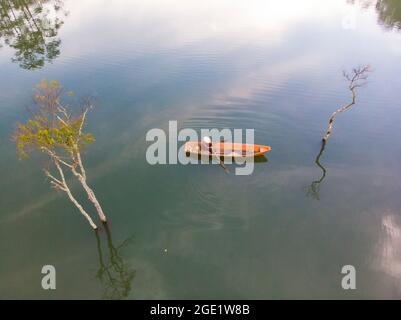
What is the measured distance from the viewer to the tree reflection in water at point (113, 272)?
21688 mm

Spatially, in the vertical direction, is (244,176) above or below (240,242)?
above

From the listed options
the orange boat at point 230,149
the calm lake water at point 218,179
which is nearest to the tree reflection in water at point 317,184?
the calm lake water at point 218,179

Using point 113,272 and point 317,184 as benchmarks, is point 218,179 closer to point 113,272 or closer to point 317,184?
point 317,184

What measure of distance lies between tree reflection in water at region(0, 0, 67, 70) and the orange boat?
30.2 meters

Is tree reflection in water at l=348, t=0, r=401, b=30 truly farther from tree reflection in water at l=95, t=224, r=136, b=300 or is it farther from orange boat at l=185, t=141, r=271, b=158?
tree reflection in water at l=95, t=224, r=136, b=300

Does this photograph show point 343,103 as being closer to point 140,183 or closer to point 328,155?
point 328,155

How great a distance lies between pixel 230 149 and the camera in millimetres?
29922

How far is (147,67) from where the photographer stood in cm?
4478

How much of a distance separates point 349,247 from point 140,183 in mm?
17352

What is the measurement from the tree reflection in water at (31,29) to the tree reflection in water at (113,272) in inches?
1330

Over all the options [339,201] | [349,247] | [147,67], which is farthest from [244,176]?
[147,67]

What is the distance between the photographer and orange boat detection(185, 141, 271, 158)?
2934 centimetres

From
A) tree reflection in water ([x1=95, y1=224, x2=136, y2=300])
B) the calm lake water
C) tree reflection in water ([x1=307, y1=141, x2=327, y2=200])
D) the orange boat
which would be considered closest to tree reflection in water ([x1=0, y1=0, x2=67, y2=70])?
the calm lake water
